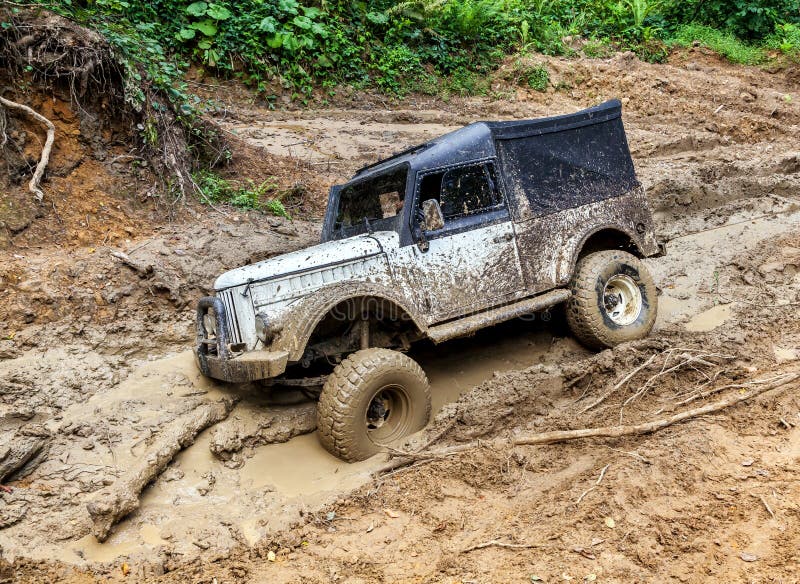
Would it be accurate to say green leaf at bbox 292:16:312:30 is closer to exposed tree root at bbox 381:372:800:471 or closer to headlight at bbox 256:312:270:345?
headlight at bbox 256:312:270:345

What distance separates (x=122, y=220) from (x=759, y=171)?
30.6 ft

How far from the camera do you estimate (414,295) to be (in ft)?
17.5

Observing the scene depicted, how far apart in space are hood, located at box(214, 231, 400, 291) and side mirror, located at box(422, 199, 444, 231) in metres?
0.28

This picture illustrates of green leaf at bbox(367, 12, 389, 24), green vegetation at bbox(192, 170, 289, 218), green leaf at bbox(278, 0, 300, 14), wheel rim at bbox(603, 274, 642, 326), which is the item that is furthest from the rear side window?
green leaf at bbox(367, 12, 389, 24)

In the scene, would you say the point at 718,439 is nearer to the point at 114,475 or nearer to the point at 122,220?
the point at 114,475

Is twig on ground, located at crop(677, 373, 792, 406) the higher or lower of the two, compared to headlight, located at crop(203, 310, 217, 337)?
lower

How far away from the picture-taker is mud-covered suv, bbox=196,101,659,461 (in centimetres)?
485

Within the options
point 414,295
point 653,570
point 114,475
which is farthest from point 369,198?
point 653,570

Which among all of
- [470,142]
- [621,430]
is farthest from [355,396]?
[470,142]

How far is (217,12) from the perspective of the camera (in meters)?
11.8

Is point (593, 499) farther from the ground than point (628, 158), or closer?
closer

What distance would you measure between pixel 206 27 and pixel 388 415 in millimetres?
9497

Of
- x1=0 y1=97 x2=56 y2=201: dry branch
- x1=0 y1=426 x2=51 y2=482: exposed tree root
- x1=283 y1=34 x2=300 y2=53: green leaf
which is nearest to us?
x1=0 y1=426 x2=51 y2=482: exposed tree root

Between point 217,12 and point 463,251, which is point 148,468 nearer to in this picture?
point 463,251
